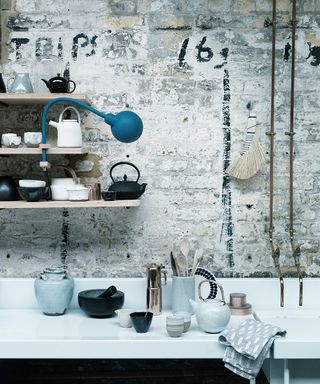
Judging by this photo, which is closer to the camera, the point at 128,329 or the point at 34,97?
the point at 128,329

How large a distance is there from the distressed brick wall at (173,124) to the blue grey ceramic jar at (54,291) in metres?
0.26

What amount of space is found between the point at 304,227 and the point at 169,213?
673mm

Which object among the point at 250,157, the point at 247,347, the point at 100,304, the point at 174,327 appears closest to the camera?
the point at 247,347

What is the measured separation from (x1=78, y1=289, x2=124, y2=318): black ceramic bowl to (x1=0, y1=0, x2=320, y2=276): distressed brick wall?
333 mm

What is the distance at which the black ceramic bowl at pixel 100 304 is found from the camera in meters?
2.71

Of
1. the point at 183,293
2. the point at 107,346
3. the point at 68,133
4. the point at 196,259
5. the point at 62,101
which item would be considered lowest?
the point at 107,346

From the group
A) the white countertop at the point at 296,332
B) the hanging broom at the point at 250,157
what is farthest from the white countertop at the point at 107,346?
the hanging broom at the point at 250,157

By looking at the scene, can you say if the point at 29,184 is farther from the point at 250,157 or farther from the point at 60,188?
the point at 250,157

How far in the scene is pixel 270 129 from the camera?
10.0 ft

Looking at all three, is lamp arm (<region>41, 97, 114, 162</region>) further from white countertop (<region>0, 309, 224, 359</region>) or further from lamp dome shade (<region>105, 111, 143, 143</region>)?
white countertop (<region>0, 309, 224, 359</region>)

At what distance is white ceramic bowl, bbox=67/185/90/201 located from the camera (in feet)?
9.17

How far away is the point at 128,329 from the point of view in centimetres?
259

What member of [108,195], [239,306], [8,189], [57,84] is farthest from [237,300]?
[57,84]

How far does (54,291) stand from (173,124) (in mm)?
990
